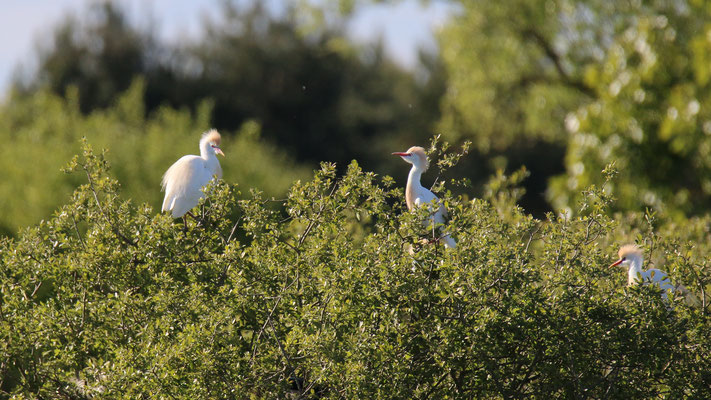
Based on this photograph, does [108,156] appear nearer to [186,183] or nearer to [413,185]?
[186,183]

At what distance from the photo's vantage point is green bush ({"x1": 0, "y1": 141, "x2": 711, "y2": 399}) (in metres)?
3.62

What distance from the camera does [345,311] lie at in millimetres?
3625

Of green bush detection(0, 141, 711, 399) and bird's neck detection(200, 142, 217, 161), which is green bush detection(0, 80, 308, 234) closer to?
bird's neck detection(200, 142, 217, 161)

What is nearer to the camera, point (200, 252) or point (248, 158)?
point (200, 252)

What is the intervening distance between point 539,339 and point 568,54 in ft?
34.8

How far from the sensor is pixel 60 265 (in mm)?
4324

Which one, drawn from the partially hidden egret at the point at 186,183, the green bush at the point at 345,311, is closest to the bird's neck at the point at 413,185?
the partially hidden egret at the point at 186,183

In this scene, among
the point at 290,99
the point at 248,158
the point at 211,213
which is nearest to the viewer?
the point at 211,213

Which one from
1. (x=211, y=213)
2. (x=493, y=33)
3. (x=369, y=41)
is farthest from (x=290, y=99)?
(x=211, y=213)

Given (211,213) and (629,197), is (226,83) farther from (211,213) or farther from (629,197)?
(211,213)

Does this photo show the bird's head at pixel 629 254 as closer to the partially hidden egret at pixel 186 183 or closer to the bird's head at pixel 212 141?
the partially hidden egret at pixel 186 183

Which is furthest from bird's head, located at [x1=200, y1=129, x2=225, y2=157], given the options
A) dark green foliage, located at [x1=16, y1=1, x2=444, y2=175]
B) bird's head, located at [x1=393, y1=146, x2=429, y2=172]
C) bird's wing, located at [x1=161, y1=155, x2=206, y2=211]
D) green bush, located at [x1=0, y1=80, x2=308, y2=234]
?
dark green foliage, located at [x1=16, y1=1, x2=444, y2=175]

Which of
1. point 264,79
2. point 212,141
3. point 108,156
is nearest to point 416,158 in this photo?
point 212,141

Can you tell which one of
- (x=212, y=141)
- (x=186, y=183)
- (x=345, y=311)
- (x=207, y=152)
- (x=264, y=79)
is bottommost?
(x=345, y=311)
